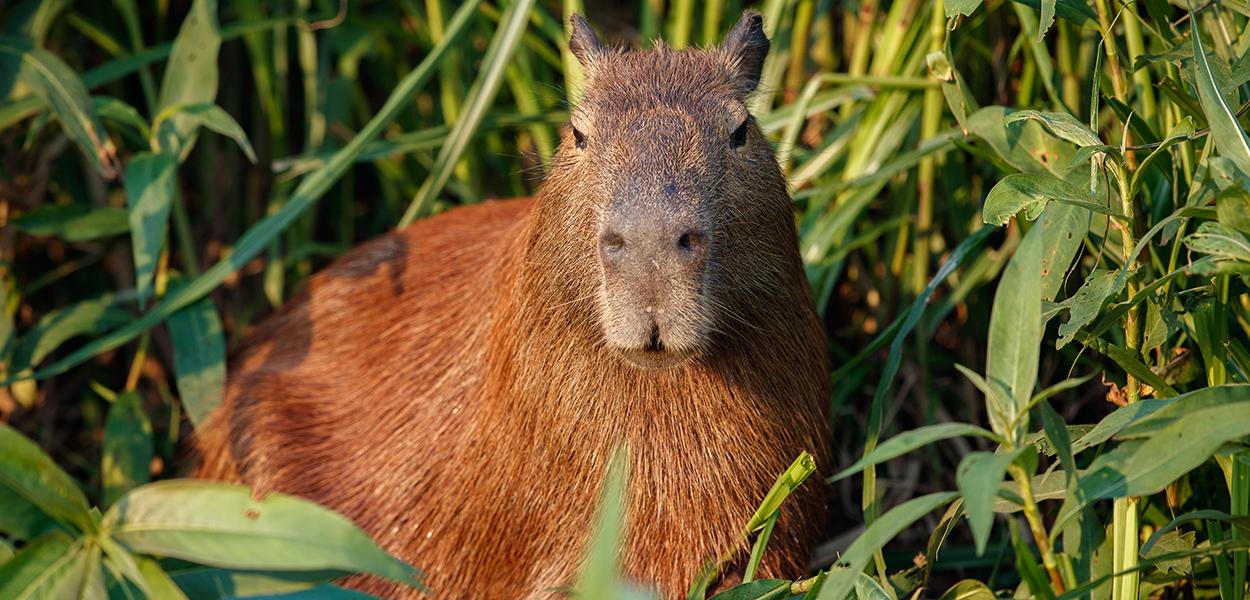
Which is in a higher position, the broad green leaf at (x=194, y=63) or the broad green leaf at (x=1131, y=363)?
the broad green leaf at (x=194, y=63)

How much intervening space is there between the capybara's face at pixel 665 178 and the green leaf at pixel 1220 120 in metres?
0.94

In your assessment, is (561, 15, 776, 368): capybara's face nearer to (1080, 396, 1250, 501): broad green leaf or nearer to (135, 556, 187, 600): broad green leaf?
(1080, 396, 1250, 501): broad green leaf

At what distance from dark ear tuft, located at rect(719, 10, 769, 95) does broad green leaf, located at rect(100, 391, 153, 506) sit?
214cm

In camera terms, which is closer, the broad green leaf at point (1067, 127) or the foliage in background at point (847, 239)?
the foliage in background at point (847, 239)

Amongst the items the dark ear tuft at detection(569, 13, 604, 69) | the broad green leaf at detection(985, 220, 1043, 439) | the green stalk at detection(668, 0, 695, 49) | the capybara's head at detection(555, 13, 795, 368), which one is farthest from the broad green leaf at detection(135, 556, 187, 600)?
the green stalk at detection(668, 0, 695, 49)

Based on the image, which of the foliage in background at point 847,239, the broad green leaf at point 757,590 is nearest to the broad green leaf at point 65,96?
the foliage in background at point 847,239

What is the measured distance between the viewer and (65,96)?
3.68 m

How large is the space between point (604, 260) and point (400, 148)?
6.29 feet

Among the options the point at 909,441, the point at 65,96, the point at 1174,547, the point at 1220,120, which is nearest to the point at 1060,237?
the point at 1220,120

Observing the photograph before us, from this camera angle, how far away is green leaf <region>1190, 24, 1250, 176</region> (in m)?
2.42

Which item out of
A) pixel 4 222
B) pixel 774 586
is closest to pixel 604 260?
pixel 774 586

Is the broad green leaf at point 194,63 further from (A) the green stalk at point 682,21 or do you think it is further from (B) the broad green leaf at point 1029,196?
(B) the broad green leaf at point 1029,196

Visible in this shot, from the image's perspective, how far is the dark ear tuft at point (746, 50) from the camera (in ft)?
10.6

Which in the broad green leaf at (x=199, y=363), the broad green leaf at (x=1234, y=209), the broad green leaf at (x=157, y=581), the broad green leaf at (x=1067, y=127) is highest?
the broad green leaf at (x=1067, y=127)
